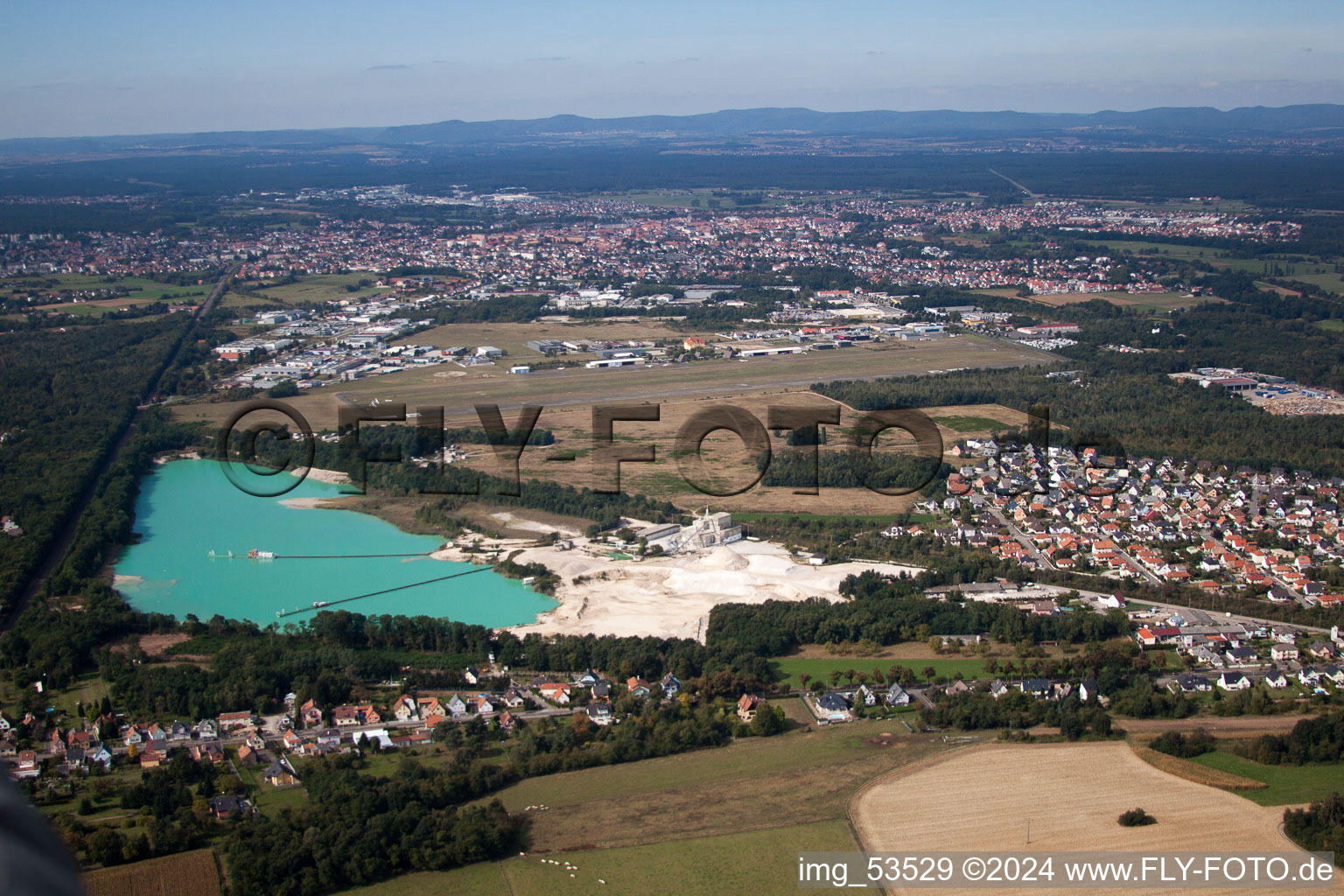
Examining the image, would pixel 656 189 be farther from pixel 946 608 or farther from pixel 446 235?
pixel 946 608

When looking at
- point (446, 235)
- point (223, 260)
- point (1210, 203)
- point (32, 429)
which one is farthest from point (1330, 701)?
point (1210, 203)

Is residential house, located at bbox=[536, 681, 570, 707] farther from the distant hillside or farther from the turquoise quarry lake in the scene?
the distant hillside

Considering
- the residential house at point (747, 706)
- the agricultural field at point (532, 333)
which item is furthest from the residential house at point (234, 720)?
the agricultural field at point (532, 333)

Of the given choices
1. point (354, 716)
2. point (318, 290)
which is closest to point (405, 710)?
point (354, 716)

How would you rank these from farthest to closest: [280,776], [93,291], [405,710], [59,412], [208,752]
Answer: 1. [93,291]
2. [59,412]
3. [405,710]
4. [208,752]
5. [280,776]

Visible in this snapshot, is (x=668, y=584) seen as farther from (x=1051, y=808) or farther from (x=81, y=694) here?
(x=81, y=694)

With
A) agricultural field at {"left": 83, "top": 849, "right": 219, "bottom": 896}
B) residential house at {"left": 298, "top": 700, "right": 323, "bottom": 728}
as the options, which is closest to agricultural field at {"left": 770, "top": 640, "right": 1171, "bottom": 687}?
residential house at {"left": 298, "top": 700, "right": 323, "bottom": 728}

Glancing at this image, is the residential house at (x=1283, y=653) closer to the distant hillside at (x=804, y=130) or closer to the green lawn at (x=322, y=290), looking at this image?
the green lawn at (x=322, y=290)
